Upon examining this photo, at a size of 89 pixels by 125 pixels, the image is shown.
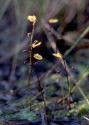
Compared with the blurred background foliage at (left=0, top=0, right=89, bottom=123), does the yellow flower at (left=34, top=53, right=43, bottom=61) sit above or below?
below

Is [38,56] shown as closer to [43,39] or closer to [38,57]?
[38,57]

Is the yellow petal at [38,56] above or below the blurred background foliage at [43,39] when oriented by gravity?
below

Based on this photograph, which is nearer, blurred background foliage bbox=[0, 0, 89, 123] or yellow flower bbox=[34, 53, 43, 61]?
yellow flower bbox=[34, 53, 43, 61]

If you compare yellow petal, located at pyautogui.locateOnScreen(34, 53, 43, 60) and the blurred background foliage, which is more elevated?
the blurred background foliage

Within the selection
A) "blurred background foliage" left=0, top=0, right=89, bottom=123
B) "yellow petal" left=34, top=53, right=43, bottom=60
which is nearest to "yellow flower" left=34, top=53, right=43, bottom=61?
"yellow petal" left=34, top=53, right=43, bottom=60

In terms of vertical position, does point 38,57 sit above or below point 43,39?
below

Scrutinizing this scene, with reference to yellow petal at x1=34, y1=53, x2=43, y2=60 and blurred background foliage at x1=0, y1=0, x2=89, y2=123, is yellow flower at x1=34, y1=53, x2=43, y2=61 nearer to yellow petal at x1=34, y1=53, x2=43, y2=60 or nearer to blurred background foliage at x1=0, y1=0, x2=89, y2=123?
yellow petal at x1=34, y1=53, x2=43, y2=60

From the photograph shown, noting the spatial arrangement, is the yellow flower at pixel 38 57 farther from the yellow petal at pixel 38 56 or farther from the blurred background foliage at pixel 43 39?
the blurred background foliage at pixel 43 39

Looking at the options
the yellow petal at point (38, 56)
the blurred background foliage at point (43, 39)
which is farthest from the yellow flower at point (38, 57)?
the blurred background foliage at point (43, 39)

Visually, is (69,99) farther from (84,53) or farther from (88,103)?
(84,53)

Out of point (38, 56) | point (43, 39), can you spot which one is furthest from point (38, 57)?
point (43, 39)

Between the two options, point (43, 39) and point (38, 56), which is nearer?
point (38, 56)
